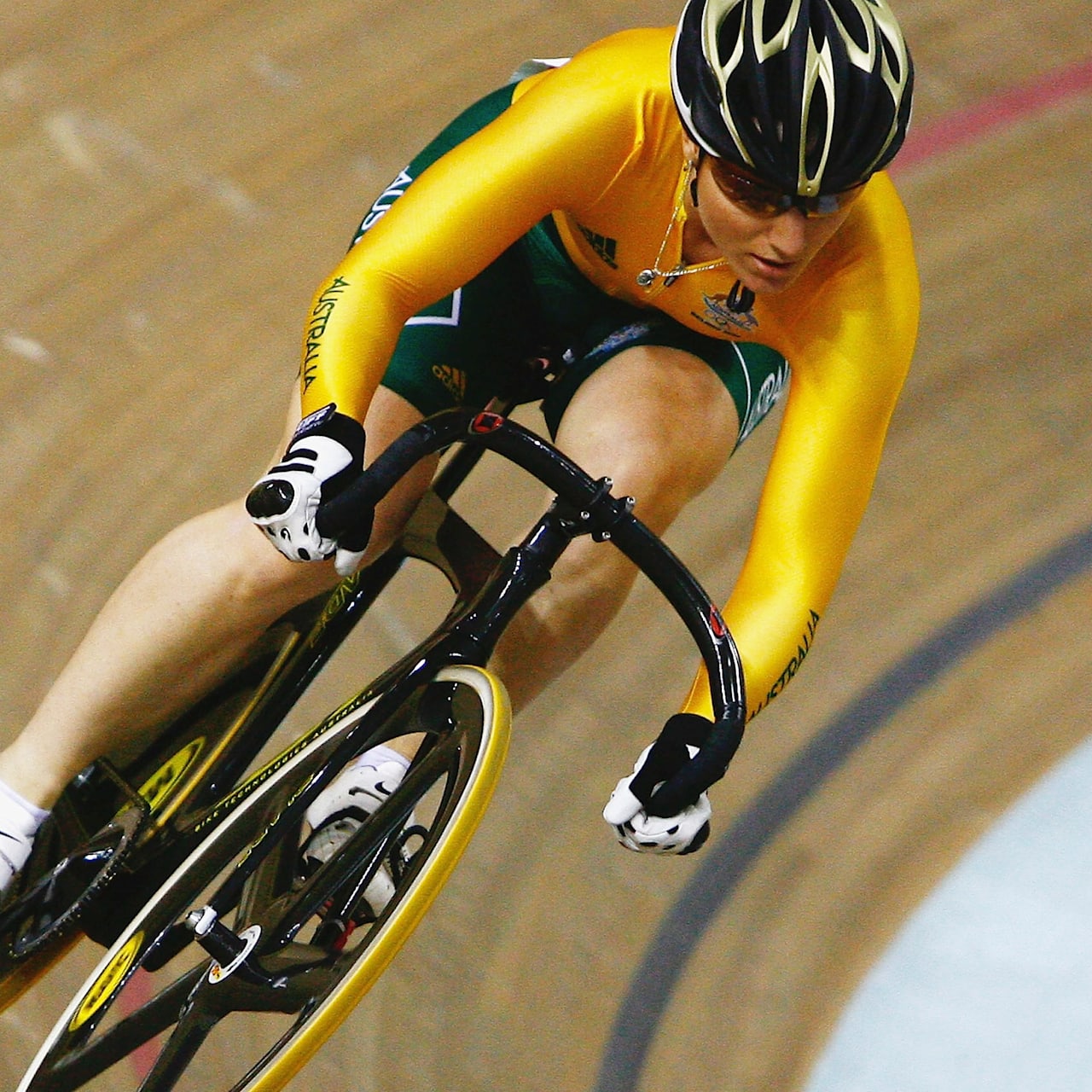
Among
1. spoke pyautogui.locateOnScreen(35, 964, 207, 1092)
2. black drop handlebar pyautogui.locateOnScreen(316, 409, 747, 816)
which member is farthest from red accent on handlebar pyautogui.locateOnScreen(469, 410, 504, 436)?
spoke pyautogui.locateOnScreen(35, 964, 207, 1092)

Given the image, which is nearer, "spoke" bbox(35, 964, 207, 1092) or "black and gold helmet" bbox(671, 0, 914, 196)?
"black and gold helmet" bbox(671, 0, 914, 196)

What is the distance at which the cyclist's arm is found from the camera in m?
1.95

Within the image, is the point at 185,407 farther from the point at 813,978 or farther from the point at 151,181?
the point at 813,978

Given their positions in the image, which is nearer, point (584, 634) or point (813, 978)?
point (584, 634)

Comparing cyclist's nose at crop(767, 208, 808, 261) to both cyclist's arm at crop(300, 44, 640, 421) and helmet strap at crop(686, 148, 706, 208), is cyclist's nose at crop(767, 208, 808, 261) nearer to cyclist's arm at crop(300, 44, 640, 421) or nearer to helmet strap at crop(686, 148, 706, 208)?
helmet strap at crop(686, 148, 706, 208)

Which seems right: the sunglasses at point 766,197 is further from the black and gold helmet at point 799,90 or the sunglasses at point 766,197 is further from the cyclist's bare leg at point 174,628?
the cyclist's bare leg at point 174,628

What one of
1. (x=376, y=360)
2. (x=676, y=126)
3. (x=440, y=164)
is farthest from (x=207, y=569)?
(x=676, y=126)

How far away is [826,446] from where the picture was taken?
199cm

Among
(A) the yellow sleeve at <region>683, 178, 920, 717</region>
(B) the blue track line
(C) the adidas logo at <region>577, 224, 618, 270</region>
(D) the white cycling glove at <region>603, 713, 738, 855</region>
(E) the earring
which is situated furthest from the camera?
(B) the blue track line

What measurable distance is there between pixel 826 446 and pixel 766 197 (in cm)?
35

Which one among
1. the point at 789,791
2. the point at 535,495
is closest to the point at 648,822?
the point at 789,791

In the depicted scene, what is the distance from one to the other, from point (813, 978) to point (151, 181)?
7.20 feet

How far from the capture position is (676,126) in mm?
1974

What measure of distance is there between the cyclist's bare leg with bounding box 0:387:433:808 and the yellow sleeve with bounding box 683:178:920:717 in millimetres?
476
